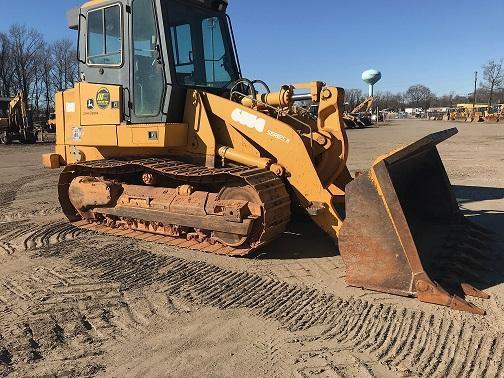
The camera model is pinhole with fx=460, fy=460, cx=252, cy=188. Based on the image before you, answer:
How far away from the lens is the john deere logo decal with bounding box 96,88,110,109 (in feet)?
20.5

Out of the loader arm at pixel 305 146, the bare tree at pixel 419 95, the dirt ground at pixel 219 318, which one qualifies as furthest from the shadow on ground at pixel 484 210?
the bare tree at pixel 419 95

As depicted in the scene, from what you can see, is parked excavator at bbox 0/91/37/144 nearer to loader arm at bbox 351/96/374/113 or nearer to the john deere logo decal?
loader arm at bbox 351/96/374/113

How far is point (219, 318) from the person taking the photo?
3850mm

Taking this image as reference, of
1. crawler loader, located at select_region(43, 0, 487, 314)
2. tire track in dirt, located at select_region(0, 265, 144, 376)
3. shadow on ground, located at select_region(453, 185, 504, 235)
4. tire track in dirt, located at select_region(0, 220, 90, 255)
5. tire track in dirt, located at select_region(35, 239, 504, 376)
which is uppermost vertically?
crawler loader, located at select_region(43, 0, 487, 314)

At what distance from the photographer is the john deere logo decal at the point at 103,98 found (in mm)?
6254

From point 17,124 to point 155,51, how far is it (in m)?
26.1

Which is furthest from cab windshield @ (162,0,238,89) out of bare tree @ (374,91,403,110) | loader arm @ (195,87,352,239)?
bare tree @ (374,91,403,110)

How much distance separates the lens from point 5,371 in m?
3.08

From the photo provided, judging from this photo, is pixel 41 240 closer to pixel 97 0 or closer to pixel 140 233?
pixel 140 233

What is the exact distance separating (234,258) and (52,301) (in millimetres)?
2002

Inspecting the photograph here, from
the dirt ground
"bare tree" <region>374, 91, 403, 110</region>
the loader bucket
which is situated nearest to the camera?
the dirt ground

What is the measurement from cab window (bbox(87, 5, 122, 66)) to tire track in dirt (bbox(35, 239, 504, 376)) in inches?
107

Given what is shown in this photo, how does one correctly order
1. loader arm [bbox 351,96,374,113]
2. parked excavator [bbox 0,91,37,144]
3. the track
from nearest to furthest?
the track < loader arm [bbox 351,96,374,113] < parked excavator [bbox 0,91,37,144]

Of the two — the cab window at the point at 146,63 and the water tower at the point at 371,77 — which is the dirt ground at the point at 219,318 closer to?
the cab window at the point at 146,63
